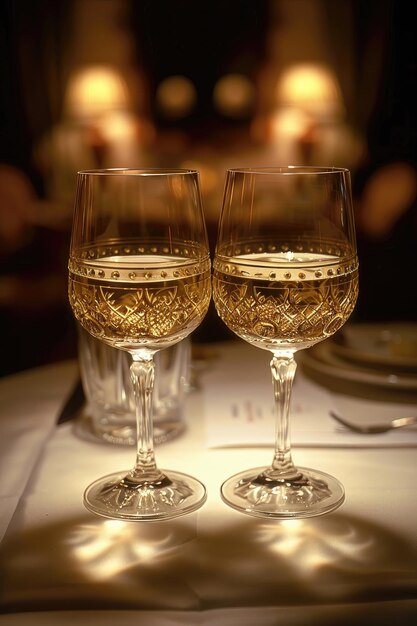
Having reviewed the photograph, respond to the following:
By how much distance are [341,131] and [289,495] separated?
1.12 metres

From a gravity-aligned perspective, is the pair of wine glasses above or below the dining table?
above

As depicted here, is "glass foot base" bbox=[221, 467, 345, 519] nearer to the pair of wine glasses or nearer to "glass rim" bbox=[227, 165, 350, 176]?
the pair of wine glasses

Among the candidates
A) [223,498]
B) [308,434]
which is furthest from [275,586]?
[308,434]

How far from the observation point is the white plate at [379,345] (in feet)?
2.55

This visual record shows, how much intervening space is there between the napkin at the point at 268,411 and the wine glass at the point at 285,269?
3.9 inches

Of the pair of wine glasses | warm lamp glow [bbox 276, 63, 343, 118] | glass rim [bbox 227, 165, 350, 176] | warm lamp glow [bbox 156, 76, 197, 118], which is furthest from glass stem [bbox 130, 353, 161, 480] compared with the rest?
warm lamp glow [bbox 276, 63, 343, 118]

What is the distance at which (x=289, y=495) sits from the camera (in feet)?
2.04

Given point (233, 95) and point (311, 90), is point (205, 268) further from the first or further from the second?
point (311, 90)

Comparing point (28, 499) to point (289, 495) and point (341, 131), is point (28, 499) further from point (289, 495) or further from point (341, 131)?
point (341, 131)

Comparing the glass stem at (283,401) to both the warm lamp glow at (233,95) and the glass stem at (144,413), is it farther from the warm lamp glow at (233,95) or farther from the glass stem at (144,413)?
the warm lamp glow at (233,95)

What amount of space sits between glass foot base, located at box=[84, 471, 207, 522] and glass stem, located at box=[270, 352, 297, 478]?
0.07 metres

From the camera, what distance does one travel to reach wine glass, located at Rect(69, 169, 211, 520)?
572mm

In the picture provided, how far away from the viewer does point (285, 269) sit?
1.88 ft

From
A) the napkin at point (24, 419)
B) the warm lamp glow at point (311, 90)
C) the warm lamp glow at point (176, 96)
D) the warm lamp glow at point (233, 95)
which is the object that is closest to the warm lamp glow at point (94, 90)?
the warm lamp glow at point (176, 96)
